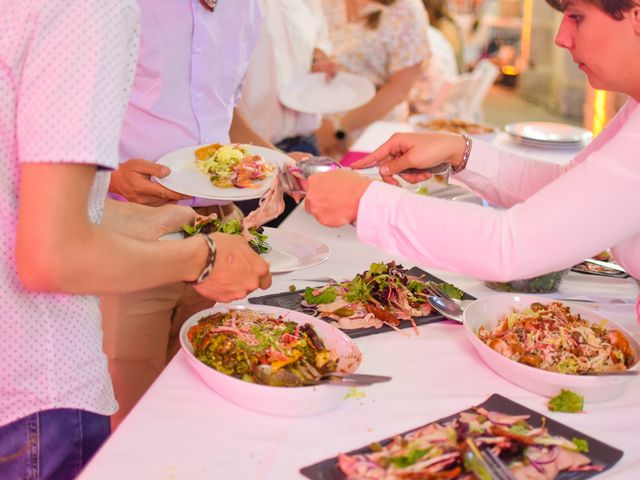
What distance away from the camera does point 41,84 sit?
3.40 ft

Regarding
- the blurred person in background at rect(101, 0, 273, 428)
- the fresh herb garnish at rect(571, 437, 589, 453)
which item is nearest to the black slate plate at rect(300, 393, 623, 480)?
the fresh herb garnish at rect(571, 437, 589, 453)

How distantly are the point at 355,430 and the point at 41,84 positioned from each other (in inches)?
27.8

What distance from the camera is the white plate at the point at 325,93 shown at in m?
3.44

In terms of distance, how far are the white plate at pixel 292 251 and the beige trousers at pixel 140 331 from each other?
0.34 metres

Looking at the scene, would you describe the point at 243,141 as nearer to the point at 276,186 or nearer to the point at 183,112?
the point at 183,112

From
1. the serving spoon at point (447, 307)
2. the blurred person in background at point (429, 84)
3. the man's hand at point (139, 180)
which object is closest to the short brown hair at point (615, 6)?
the serving spoon at point (447, 307)

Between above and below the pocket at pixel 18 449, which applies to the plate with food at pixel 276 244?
above

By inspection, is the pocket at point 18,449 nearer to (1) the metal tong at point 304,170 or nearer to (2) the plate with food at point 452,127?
(1) the metal tong at point 304,170

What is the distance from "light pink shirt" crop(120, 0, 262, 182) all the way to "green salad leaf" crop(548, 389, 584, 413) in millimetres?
1445

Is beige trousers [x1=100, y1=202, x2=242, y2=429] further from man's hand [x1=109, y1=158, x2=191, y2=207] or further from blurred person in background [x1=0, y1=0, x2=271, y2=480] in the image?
blurred person in background [x1=0, y1=0, x2=271, y2=480]

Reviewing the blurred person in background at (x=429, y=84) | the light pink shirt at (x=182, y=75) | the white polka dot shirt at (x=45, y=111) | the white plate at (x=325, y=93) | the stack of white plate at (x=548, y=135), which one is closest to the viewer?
the white polka dot shirt at (x=45, y=111)

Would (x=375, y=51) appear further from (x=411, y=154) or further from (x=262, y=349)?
(x=262, y=349)

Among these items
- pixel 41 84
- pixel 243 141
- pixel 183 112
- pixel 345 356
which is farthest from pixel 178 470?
pixel 243 141

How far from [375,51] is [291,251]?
2.49 m
